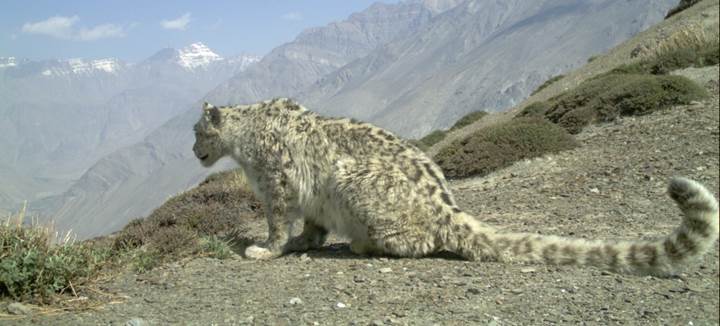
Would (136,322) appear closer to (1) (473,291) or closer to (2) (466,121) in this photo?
(1) (473,291)

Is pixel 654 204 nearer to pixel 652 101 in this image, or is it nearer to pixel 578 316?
pixel 578 316

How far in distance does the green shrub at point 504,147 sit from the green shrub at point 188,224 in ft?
19.6

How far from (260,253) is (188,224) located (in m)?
3.82

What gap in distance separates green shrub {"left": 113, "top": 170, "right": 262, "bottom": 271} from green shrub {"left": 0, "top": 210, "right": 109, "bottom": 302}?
2.84 feet

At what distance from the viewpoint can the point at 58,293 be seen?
21.3ft

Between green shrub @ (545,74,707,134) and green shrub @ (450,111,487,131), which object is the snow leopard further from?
green shrub @ (450,111,487,131)

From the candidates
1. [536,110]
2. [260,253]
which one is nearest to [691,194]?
[260,253]

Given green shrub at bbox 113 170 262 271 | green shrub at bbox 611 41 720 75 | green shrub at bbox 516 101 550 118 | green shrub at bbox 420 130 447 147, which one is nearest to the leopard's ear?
green shrub at bbox 113 170 262 271

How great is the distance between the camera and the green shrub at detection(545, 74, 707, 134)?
17.5m

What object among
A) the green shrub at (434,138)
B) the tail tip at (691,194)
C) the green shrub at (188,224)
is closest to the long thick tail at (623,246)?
the tail tip at (691,194)

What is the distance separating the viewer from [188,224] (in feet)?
38.5

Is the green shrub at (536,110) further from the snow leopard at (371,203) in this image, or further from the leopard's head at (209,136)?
the snow leopard at (371,203)

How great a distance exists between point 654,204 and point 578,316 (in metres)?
6.40

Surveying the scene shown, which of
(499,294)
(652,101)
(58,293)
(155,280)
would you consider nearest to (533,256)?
(499,294)
